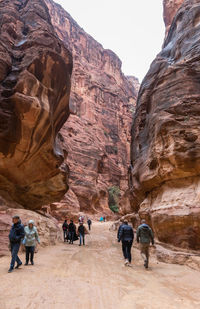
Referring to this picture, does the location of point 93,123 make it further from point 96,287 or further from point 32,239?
point 96,287

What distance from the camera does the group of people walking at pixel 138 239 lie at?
277 inches

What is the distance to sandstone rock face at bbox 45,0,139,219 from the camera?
3575 cm

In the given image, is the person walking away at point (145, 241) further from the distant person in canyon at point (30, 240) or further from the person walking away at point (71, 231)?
the person walking away at point (71, 231)

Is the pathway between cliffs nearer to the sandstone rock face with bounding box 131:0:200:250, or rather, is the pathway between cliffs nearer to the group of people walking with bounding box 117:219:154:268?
the group of people walking with bounding box 117:219:154:268

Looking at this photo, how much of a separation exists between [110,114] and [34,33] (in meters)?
43.2

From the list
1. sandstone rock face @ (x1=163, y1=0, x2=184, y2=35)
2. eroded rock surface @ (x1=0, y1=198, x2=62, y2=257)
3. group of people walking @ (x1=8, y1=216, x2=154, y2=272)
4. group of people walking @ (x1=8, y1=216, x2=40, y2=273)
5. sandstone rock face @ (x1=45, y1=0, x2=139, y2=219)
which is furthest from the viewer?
sandstone rock face @ (x1=45, y1=0, x2=139, y2=219)

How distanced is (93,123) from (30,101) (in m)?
38.3

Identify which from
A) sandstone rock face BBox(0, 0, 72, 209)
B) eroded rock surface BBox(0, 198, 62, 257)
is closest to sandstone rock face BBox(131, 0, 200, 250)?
eroded rock surface BBox(0, 198, 62, 257)

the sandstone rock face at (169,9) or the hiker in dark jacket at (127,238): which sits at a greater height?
the sandstone rock face at (169,9)

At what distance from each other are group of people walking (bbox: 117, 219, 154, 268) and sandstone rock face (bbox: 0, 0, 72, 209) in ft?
21.9

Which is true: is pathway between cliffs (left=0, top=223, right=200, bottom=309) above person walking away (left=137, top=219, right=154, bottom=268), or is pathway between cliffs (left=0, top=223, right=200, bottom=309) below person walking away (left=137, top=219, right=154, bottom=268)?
below

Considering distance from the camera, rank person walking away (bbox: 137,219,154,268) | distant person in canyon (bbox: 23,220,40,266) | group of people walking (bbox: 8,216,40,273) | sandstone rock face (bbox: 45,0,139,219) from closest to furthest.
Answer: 1. group of people walking (bbox: 8,216,40,273)
2. distant person in canyon (bbox: 23,220,40,266)
3. person walking away (bbox: 137,219,154,268)
4. sandstone rock face (bbox: 45,0,139,219)

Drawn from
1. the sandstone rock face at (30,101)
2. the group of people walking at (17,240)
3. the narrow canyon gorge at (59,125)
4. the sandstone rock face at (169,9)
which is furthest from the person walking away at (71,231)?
the sandstone rock face at (169,9)

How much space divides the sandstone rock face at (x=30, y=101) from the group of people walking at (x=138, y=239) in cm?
667
